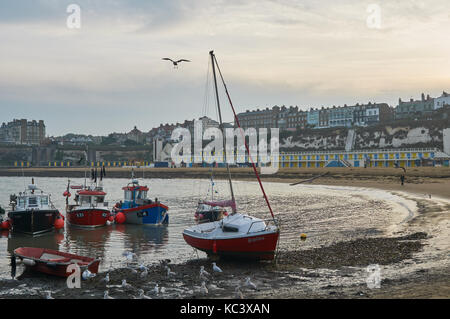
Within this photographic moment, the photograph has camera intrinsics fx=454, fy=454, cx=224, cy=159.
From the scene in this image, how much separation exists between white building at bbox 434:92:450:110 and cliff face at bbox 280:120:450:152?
47.2m

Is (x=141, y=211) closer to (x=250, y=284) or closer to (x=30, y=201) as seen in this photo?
(x=30, y=201)

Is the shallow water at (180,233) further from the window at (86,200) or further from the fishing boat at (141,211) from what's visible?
the window at (86,200)

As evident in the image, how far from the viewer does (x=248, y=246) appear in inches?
782

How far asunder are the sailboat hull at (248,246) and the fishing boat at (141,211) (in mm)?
14936

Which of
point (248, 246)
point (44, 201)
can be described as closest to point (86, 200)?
point (44, 201)

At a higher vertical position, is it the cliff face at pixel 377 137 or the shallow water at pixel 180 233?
the cliff face at pixel 377 137

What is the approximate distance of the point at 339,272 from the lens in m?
17.5

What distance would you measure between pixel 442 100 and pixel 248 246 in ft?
601

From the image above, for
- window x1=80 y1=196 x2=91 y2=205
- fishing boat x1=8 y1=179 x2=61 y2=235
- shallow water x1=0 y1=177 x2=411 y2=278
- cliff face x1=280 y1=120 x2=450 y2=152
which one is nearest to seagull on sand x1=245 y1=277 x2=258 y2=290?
shallow water x1=0 y1=177 x2=411 y2=278

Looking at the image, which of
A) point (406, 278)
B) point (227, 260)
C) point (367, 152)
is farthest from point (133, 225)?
point (367, 152)

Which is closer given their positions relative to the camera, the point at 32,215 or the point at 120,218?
the point at 32,215

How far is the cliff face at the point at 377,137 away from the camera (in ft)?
420

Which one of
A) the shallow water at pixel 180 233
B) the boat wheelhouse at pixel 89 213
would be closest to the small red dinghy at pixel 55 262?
the shallow water at pixel 180 233
